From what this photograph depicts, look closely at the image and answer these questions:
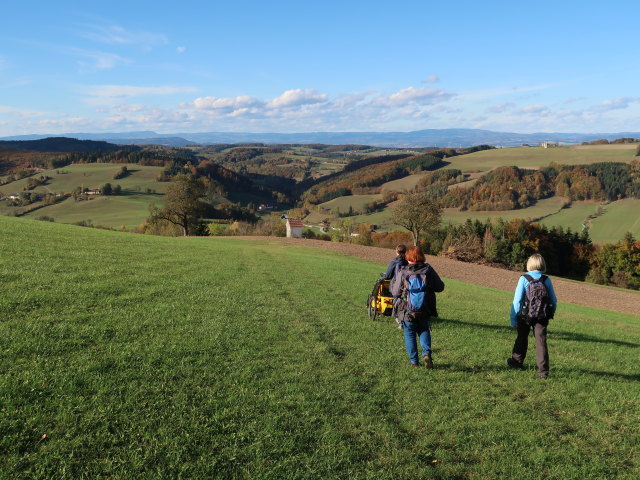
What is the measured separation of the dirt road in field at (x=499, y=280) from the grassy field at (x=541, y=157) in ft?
448

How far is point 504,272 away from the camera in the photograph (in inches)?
1547

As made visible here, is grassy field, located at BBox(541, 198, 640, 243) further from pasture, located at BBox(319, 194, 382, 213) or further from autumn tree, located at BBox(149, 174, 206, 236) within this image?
autumn tree, located at BBox(149, 174, 206, 236)

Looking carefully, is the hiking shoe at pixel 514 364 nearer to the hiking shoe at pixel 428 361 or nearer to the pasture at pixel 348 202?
the hiking shoe at pixel 428 361

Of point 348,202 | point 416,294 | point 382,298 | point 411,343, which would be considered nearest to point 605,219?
point 348,202

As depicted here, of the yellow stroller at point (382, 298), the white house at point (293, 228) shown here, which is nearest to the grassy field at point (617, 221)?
the white house at point (293, 228)

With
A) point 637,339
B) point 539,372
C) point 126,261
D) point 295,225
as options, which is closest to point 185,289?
point 126,261

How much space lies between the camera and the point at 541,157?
168 meters

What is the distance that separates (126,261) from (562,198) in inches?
5683

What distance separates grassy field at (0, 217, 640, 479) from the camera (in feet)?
16.3

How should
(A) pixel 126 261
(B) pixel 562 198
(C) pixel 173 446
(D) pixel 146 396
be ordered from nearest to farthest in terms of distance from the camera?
(C) pixel 173 446 < (D) pixel 146 396 < (A) pixel 126 261 < (B) pixel 562 198

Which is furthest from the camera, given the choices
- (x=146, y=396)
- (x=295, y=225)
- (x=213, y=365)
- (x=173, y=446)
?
(x=295, y=225)

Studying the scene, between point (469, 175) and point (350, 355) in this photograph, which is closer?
point (350, 355)

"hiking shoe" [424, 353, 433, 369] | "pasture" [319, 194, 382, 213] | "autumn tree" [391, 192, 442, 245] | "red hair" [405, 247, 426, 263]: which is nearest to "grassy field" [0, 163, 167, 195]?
"pasture" [319, 194, 382, 213]

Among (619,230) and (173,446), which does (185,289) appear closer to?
(173,446)
